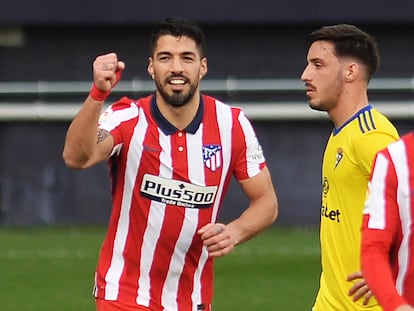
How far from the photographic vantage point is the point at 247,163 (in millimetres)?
7395

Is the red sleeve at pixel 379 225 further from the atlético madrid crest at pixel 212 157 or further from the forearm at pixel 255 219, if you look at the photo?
the atlético madrid crest at pixel 212 157

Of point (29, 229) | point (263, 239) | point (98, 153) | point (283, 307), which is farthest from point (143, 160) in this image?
point (29, 229)

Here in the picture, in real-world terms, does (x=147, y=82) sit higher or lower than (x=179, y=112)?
higher

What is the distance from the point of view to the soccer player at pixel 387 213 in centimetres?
522

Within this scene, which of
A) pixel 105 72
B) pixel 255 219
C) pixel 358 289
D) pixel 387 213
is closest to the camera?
pixel 387 213

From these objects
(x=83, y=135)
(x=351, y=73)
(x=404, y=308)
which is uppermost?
(x=351, y=73)

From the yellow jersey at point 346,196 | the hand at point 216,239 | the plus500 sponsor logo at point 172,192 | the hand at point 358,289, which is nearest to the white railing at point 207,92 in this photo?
the plus500 sponsor logo at point 172,192

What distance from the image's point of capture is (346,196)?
679 centimetres

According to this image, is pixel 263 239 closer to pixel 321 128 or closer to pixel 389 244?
pixel 321 128

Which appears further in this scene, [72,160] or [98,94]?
[72,160]

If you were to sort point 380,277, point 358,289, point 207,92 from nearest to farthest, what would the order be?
1. point 380,277
2. point 358,289
3. point 207,92

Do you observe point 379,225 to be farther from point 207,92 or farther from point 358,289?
point 207,92

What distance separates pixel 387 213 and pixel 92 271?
10.5 meters

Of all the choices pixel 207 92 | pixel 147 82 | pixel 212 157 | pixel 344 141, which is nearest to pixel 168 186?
pixel 212 157
